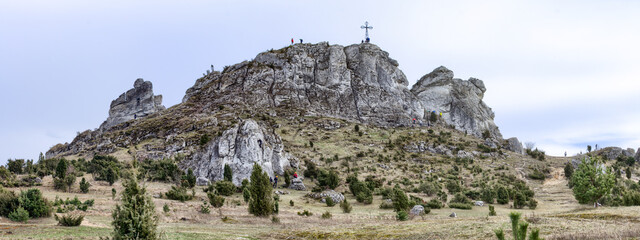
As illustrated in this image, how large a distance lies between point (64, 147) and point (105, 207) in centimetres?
6532

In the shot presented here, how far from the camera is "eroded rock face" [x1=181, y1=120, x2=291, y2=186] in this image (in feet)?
156

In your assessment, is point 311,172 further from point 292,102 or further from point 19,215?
point 292,102

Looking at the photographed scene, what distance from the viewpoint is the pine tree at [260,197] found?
26703 mm

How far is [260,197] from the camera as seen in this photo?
27.1 m

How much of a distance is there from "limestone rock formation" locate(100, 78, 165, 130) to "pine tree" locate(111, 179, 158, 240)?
293 feet

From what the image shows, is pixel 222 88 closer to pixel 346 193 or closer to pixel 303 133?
pixel 303 133

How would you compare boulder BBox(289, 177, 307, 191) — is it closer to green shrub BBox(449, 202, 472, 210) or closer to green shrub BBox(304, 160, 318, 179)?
green shrub BBox(304, 160, 318, 179)

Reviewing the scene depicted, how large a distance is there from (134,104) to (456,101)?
3455 inches

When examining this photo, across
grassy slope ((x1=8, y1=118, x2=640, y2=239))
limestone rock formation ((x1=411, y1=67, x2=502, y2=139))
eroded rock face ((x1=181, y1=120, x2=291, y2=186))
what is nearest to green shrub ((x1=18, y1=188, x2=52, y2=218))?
grassy slope ((x1=8, y1=118, x2=640, y2=239))

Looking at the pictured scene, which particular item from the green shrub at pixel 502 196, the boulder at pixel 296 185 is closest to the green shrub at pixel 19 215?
the boulder at pixel 296 185

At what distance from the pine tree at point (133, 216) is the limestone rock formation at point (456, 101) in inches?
3919

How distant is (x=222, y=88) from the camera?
303 feet

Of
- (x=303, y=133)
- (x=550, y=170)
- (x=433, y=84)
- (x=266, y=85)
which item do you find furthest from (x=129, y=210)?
(x=433, y=84)

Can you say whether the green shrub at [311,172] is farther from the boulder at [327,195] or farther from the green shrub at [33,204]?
the green shrub at [33,204]
